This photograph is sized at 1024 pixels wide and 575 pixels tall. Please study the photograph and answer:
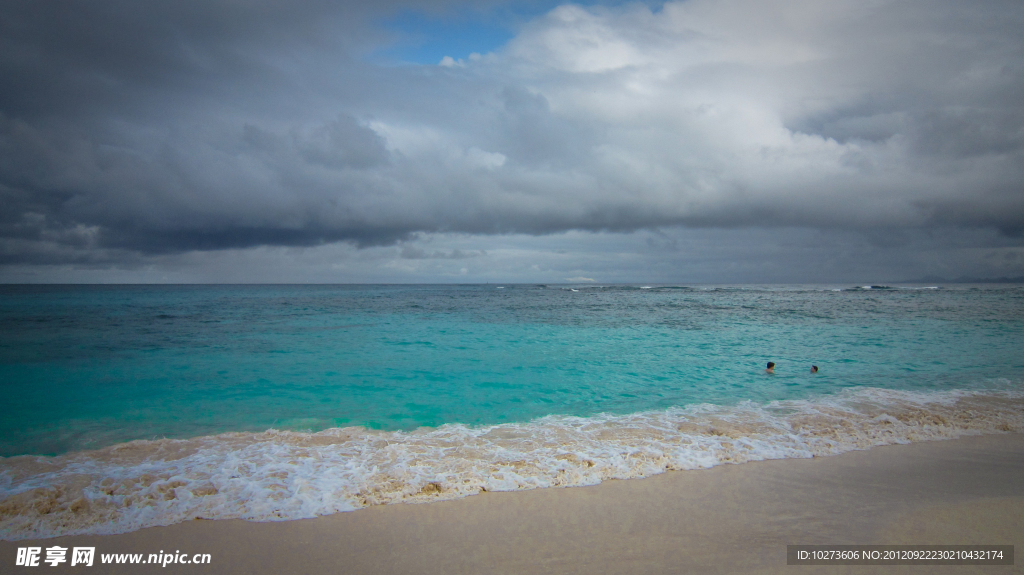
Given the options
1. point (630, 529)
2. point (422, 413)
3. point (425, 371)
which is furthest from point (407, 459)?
point (425, 371)

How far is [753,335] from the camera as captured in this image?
945 inches

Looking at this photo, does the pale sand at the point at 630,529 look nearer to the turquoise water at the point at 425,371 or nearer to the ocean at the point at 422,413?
the ocean at the point at 422,413

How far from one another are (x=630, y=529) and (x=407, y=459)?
12.7 feet

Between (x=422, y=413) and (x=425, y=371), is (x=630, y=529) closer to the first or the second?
(x=422, y=413)

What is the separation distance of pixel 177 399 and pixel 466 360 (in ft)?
31.6

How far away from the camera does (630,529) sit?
5.06m

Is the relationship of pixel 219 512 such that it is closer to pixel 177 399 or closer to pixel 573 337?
pixel 177 399

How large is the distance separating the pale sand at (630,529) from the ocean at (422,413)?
40 cm

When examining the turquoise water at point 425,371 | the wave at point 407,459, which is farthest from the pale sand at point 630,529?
the turquoise water at point 425,371

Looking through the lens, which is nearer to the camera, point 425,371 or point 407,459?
point 407,459

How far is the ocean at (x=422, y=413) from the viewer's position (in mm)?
6152

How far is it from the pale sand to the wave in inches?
13.7

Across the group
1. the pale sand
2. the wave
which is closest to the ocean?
the wave

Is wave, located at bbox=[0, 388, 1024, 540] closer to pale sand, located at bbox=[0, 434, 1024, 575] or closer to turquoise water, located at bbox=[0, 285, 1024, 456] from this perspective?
pale sand, located at bbox=[0, 434, 1024, 575]
